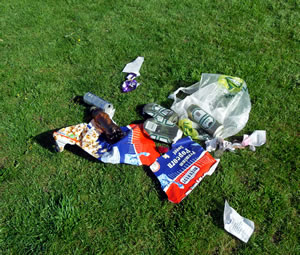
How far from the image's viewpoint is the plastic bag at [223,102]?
2.70 metres

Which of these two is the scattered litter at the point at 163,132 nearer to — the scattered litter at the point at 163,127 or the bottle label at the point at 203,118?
the scattered litter at the point at 163,127

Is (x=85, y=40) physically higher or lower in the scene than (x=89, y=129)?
higher

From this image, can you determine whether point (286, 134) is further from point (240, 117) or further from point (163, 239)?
point (163, 239)

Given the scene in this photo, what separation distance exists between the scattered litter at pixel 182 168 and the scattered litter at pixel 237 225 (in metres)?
0.37

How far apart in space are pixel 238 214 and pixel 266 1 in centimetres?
404

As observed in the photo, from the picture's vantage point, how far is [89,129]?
2674mm

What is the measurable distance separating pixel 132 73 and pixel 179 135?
1.27 m

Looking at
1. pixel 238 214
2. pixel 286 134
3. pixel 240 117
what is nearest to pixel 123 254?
pixel 238 214

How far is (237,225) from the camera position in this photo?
6.73ft

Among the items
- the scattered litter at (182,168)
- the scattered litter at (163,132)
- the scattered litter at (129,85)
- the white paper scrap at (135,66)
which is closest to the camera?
the scattered litter at (182,168)

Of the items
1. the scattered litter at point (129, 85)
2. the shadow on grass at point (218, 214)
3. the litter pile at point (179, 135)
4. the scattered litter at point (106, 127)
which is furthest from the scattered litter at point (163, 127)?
the shadow on grass at point (218, 214)

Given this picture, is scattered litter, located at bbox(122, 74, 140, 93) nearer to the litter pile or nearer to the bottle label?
the litter pile

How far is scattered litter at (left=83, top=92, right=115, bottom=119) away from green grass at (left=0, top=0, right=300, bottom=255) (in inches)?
4.2

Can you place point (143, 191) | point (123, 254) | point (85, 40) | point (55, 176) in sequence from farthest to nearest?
point (85, 40), point (55, 176), point (143, 191), point (123, 254)
